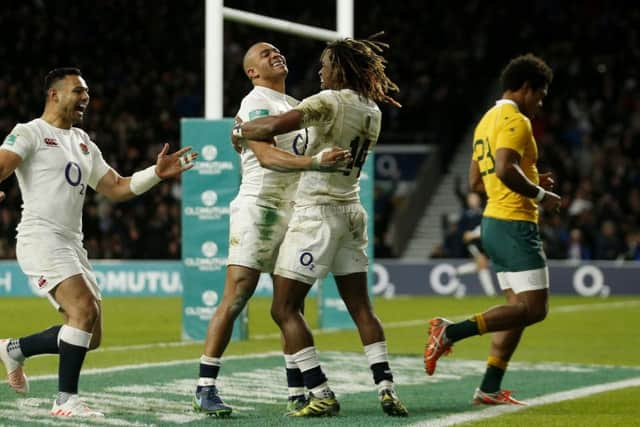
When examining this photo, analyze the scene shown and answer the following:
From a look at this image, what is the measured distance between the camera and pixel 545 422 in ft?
27.3

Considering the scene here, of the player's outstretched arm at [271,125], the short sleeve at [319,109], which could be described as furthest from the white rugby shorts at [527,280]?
the player's outstretched arm at [271,125]

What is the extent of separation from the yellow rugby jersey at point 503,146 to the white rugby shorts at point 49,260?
110 inches

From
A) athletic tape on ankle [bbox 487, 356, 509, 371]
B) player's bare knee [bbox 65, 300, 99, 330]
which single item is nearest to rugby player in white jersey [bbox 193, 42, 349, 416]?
player's bare knee [bbox 65, 300, 99, 330]

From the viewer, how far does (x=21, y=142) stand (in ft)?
27.6

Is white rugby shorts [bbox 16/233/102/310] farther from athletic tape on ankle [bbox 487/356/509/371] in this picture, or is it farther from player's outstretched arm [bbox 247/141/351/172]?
athletic tape on ankle [bbox 487/356/509/371]

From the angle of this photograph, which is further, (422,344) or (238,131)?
(422,344)

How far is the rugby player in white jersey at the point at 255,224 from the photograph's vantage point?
28.1 ft

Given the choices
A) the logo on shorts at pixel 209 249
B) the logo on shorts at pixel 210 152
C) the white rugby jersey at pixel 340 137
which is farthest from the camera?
the logo on shorts at pixel 209 249

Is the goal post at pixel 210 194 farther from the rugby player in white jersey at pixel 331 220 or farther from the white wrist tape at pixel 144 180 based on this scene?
the rugby player in white jersey at pixel 331 220

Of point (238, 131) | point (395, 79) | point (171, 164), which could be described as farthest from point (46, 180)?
point (395, 79)

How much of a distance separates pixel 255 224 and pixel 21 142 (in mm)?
1623

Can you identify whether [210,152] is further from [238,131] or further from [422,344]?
[238,131]

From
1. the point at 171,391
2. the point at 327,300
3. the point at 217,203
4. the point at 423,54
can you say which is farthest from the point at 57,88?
the point at 423,54

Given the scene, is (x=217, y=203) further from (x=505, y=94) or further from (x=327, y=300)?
(x=505, y=94)
